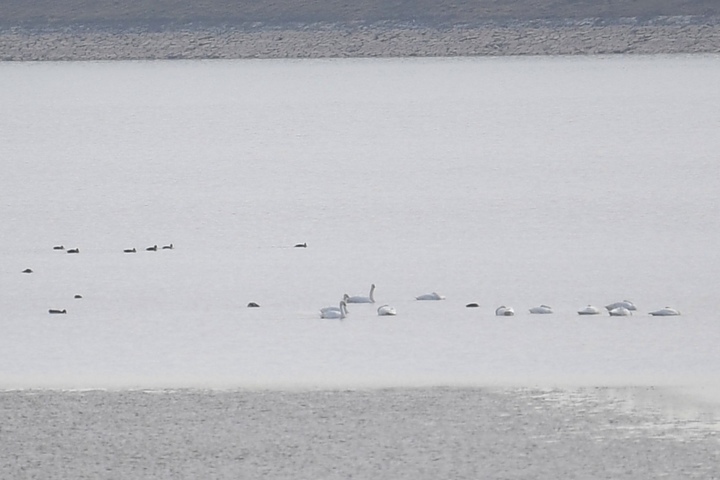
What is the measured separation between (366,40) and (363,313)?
6178 centimetres

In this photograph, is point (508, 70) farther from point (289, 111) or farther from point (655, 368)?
point (655, 368)

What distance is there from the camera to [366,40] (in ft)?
250

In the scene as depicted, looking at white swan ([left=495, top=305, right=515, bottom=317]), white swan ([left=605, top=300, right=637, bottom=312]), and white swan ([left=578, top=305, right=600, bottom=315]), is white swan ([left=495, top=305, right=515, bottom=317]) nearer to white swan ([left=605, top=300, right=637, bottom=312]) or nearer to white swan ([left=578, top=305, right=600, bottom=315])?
white swan ([left=578, top=305, right=600, bottom=315])

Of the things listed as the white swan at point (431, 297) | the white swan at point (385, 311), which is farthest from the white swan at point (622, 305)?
the white swan at point (385, 311)

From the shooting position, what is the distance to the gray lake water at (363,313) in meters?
10.1

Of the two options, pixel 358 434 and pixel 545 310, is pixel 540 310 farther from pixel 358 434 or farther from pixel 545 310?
pixel 358 434

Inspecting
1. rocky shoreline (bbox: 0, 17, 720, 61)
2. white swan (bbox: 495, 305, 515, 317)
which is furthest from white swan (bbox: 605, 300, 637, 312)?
rocky shoreline (bbox: 0, 17, 720, 61)

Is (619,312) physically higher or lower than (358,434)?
higher

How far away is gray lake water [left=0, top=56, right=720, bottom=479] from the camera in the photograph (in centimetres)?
1010

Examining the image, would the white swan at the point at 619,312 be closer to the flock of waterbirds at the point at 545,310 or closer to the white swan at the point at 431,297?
the flock of waterbirds at the point at 545,310

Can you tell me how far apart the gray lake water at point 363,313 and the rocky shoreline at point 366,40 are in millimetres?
31891

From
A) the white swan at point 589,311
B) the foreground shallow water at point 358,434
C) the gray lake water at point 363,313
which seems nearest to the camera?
the foreground shallow water at point 358,434

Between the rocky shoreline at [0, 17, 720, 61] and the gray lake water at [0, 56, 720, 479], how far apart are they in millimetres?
31891

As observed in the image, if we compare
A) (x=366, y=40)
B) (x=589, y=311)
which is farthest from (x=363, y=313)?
(x=366, y=40)
